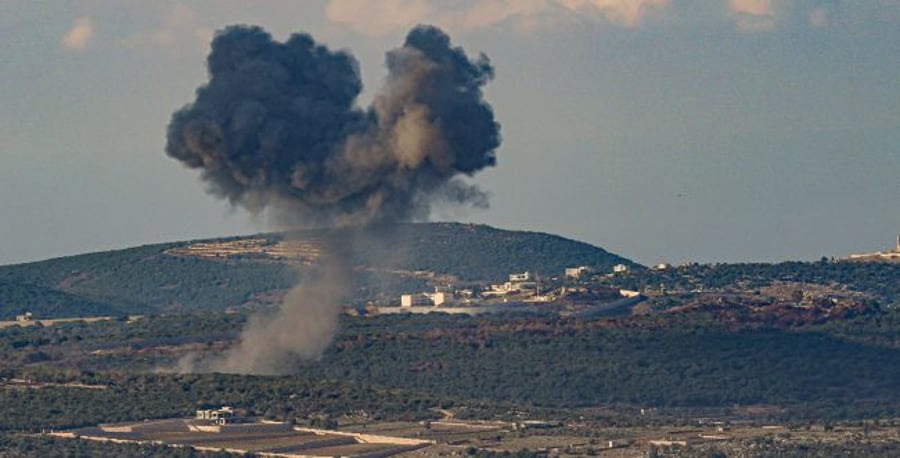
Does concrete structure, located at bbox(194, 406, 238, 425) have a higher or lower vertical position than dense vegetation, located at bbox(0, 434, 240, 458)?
higher

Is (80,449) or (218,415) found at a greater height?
(218,415)

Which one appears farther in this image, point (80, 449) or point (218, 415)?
point (218, 415)

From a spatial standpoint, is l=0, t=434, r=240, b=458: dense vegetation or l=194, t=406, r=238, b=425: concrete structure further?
l=194, t=406, r=238, b=425: concrete structure

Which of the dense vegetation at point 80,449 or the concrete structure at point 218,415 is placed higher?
the concrete structure at point 218,415

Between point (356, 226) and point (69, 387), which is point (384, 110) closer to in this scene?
point (356, 226)

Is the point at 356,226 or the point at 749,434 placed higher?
the point at 356,226

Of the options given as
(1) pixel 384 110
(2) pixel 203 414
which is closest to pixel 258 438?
(2) pixel 203 414

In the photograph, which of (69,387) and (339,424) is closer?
(339,424)

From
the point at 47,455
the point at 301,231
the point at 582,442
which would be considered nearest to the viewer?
the point at 47,455

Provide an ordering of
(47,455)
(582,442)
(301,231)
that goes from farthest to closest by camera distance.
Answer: (301,231) < (582,442) < (47,455)

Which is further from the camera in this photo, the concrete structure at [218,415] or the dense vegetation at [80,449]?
the concrete structure at [218,415]
